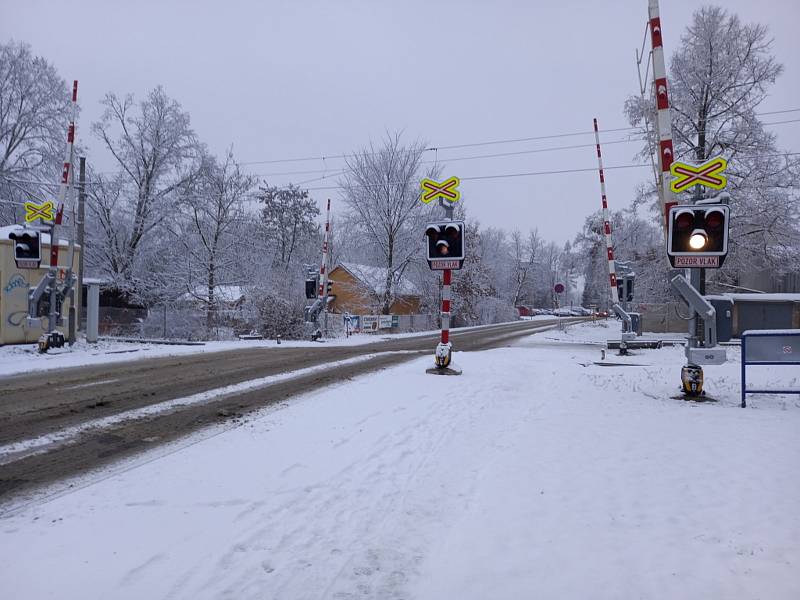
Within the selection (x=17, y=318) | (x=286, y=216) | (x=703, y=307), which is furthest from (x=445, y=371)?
(x=286, y=216)

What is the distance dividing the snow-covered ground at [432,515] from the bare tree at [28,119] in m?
29.5

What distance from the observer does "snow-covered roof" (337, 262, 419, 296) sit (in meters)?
34.5

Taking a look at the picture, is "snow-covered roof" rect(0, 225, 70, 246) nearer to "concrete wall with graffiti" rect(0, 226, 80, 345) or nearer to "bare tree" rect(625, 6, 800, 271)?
"concrete wall with graffiti" rect(0, 226, 80, 345)

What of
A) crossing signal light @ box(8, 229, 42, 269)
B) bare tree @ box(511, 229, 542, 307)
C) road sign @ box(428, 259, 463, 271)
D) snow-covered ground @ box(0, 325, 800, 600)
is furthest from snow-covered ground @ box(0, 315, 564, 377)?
bare tree @ box(511, 229, 542, 307)

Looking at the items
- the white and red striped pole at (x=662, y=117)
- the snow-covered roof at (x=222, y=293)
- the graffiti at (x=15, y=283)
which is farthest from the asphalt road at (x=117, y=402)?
the snow-covered roof at (x=222, y=293)

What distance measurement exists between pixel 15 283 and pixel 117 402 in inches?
521

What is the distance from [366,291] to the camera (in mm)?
35375

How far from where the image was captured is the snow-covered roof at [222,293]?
1177 inches

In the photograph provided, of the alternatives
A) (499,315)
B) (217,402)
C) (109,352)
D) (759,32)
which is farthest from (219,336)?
(499,315)

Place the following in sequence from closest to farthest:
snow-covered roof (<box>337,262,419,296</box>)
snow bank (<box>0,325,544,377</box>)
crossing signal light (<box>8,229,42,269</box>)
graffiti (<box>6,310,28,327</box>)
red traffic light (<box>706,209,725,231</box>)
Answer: red traffic light (<box>706,209,725,231</box>)
snow bank (<box>0,325,544,377</box>)
crossing signal light (<box>8,229,42,269</box>)
graffiti (<box>6,310,28,327</box>)
snow-covered roof (<box>337,262,419,296</box>)

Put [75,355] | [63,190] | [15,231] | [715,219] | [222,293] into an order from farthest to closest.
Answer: [222,293] → [63,190] → [75,355] → [15,231] → [715,219]

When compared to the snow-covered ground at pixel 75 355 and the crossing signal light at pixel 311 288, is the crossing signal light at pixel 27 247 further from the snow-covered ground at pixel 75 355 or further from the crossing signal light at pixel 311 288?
the crossing signal light at pixel 311 288

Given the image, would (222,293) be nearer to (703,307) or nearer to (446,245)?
(446,245)

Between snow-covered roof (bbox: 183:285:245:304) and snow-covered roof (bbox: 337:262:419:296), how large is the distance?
8541 mm
